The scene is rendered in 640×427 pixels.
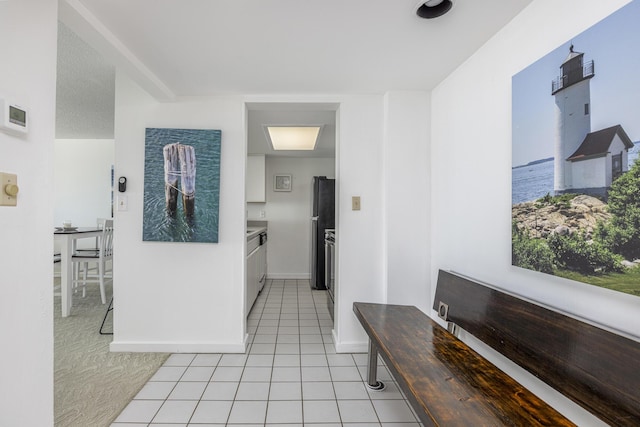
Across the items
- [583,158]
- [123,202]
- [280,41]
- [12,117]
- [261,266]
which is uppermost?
[280,41]

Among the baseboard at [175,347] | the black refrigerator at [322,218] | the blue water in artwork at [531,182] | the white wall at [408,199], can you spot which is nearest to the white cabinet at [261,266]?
the black refrigerator at [322,218]

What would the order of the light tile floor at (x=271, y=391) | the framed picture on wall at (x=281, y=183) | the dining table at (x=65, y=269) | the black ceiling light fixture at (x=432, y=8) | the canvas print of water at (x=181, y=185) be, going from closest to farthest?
the black ceiling light fixture at (x=432, y=8), the light tile floor at (x=271, y=391), the canvas print of water at (x=181, y=185), the dining table at (x=65, y=269), the framed picture on wall at (x=281, y=183)

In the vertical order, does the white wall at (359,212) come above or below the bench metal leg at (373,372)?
above

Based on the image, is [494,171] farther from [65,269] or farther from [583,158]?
[65,269]

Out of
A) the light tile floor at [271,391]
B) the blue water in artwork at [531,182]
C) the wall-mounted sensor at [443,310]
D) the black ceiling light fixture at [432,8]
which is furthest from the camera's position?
the wall-mounted sensor at [443,310]

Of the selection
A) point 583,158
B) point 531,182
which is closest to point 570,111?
point 583,158

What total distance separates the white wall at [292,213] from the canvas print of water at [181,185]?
2.79m

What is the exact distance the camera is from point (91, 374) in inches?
82.0

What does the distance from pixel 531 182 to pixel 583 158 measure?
25cm

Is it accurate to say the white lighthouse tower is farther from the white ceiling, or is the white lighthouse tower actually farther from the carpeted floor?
the carpeted floor

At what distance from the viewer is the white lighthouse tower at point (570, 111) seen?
1.06 m

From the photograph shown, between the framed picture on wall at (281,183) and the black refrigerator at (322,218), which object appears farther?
the framed picture on wall at (281,183)

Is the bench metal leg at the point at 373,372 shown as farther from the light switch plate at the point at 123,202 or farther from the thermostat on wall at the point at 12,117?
the light switch plate at the point at 123,202

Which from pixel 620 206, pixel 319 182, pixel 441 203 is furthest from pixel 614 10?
pixel 319 182
